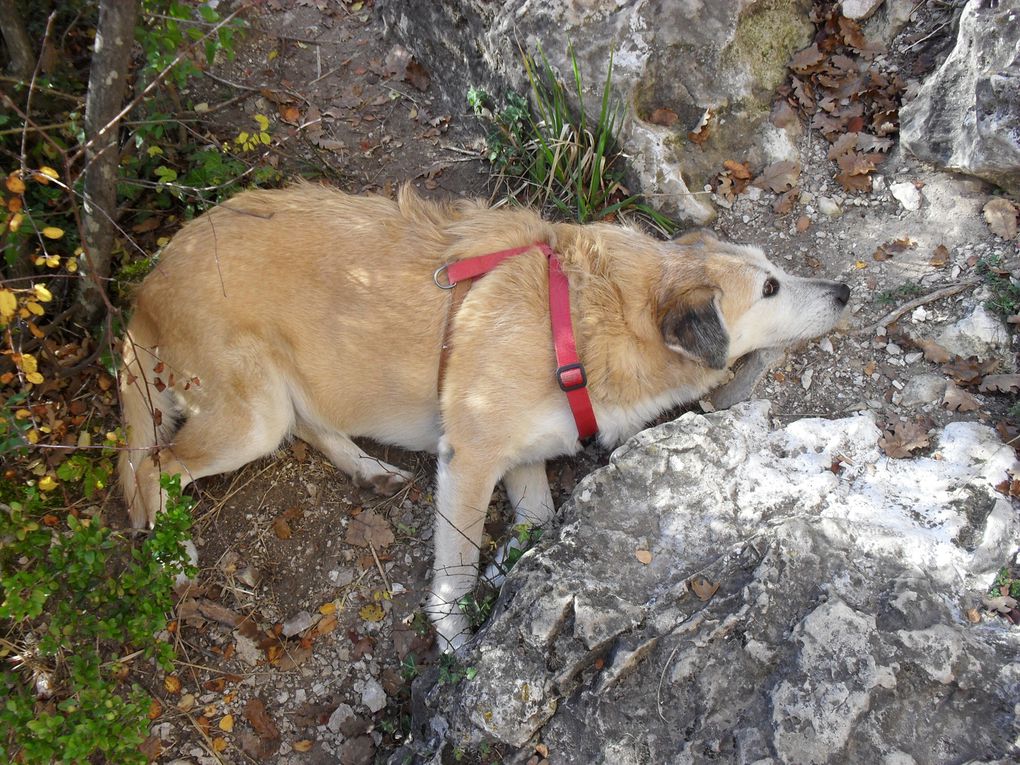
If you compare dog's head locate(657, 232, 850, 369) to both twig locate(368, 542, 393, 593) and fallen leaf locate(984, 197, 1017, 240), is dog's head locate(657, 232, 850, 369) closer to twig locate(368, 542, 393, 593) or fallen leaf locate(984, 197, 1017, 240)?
fallen leaf locate(984, 197, 1017, 240)

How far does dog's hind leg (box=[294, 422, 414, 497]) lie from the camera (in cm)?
431

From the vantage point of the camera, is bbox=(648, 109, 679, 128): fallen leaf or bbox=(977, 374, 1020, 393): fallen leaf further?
bbox=(648, 109, 679, 128): fallen leaf

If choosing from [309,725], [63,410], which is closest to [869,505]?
[309,725]

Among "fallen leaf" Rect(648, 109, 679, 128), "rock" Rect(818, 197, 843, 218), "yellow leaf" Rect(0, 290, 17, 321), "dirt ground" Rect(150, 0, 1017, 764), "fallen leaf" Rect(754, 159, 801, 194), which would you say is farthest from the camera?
"fallen leaf" Rect(648, 109, 679, 128)

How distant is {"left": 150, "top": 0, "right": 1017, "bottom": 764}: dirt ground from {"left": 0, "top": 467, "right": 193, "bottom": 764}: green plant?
561 mm

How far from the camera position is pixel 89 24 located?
4609mm

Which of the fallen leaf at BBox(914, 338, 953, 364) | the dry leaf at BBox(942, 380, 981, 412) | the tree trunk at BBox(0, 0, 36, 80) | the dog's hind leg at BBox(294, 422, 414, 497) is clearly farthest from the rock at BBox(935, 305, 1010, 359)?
the tree trunk at BBox(0, 0, 36, 80)

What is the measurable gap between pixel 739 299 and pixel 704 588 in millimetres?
1606

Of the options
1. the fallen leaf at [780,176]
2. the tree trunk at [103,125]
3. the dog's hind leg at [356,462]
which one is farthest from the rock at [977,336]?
the tree trunk at [103,125]

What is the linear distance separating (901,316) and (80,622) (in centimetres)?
419

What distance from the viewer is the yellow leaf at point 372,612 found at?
3883 mm

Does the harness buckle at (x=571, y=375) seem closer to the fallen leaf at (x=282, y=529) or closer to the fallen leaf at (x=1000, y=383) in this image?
the fallen leaf at (x=282, y=529)

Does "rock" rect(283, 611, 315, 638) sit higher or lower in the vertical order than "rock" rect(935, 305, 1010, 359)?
lower

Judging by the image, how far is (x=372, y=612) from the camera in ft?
12.8
